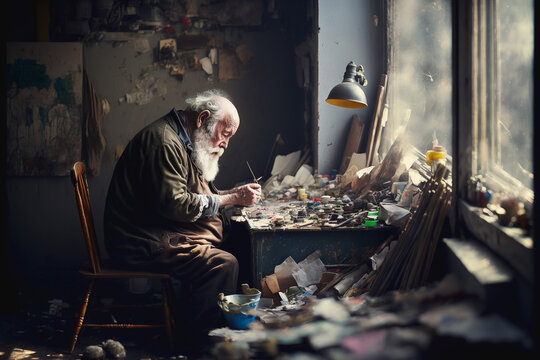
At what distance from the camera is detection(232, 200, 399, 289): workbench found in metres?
3.55

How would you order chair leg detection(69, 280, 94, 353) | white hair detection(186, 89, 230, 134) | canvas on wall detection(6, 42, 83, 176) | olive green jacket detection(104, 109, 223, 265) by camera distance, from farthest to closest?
canvas on wall detection(6, 42, 83, 176)
white hair detection(186, 89, 230, 134)
chair leg detection(69, 280, 94, 353)
olive green jacket detection(104, 109, 223, 265)

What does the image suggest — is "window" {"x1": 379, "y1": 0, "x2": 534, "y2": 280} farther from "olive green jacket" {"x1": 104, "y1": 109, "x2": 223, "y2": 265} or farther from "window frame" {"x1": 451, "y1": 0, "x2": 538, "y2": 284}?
"olive green jacket" {"x1": 104, "y1": 109, "x2": 223, "y2": 265}

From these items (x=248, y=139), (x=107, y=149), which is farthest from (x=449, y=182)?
(x=107, y=149)

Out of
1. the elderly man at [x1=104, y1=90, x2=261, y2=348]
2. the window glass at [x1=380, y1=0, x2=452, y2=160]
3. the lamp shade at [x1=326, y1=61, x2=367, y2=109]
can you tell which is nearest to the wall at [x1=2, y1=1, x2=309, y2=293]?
the window glass at [x1=380, y1=0, x2=452, y2=160]

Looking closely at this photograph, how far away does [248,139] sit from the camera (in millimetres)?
5727

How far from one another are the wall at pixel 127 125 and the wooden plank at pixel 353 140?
0.74 metres

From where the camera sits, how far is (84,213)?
3689mm

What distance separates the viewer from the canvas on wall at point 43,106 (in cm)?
541

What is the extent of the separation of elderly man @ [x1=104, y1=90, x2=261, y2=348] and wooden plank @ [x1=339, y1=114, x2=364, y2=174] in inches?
50.9

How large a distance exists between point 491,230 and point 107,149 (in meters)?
4.09

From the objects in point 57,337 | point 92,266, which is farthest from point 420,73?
point 57,337

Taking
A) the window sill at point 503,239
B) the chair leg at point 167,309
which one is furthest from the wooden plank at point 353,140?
the window sill at point 503,239

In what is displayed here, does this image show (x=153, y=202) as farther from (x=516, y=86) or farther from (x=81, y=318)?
(x=516, y=86)

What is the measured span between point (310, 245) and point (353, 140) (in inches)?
62.5
